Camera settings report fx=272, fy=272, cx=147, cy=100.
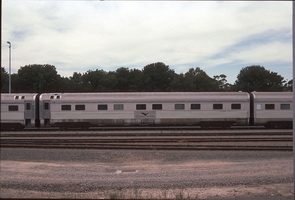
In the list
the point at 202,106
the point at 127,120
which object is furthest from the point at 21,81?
the point at 202,106

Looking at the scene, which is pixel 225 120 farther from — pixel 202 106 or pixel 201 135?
pixel 201 135

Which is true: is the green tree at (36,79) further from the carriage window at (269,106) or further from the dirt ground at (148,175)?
the carriage window at (269,106)

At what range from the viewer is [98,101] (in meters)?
19.9

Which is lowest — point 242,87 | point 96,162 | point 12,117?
point 96,162

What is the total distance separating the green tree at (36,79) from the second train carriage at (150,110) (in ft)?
34.0

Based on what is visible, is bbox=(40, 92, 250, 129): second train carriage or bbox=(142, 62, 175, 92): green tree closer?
bbox=(40, 92, 250, 129): second train carriage

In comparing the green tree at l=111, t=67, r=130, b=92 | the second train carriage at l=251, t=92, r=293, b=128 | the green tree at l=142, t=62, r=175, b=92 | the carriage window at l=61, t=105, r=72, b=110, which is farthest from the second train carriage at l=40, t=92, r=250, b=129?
the green tree at l=142, t=62, r=175, b=92

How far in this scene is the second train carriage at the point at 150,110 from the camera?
1981 cm

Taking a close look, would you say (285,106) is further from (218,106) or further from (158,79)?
(158,79)

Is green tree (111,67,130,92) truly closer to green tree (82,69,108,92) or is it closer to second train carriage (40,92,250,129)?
green tree (82,69,108,92)

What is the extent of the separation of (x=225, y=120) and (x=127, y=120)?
23.4 feet

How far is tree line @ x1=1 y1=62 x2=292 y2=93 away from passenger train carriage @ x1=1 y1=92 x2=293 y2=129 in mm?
7006

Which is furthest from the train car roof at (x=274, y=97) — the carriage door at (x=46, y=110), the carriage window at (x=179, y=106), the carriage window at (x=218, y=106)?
the carriage door at (x=46, y=110)

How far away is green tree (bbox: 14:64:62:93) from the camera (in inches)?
1152
